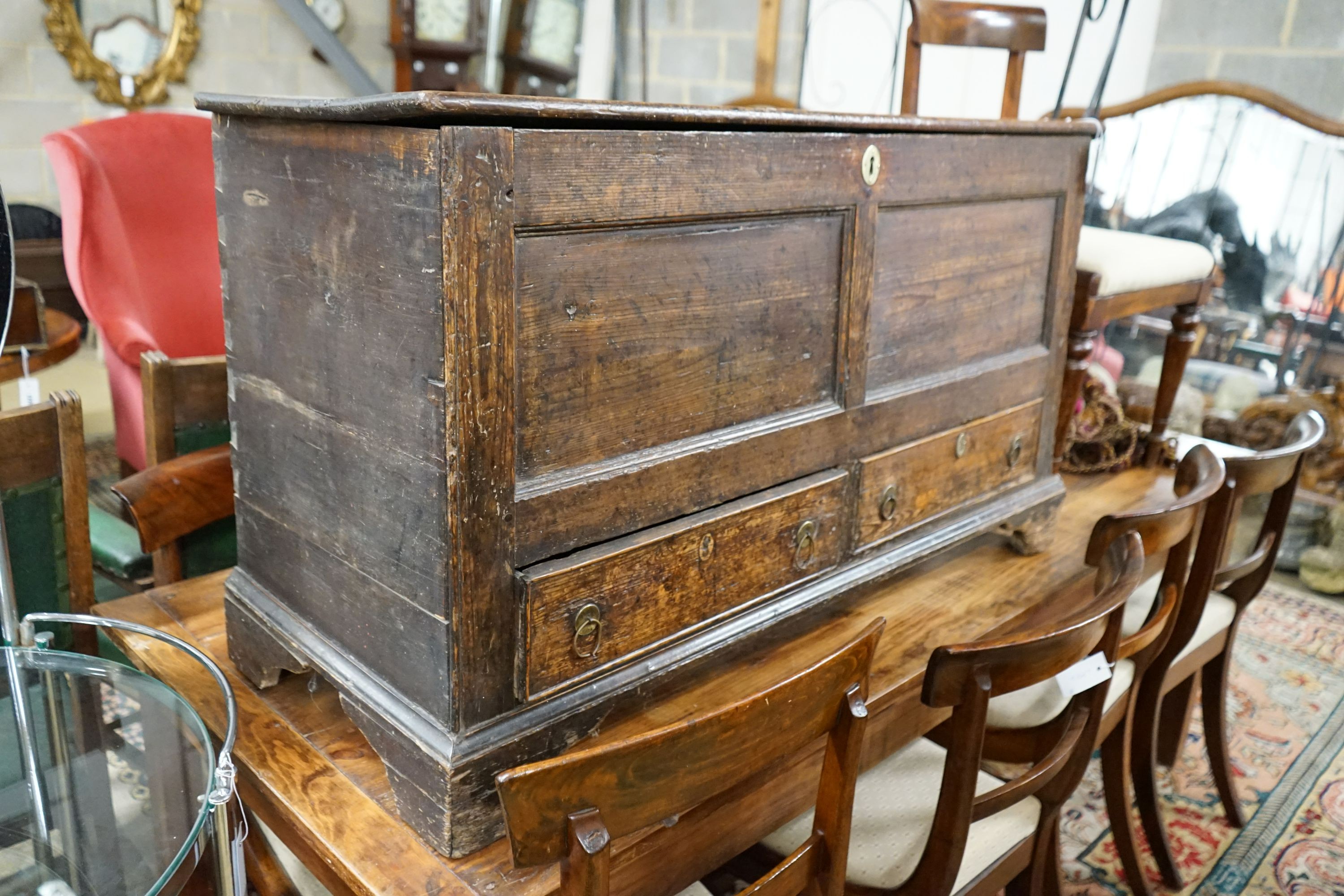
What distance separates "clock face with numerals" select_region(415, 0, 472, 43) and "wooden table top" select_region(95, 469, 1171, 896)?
3971 millimetres

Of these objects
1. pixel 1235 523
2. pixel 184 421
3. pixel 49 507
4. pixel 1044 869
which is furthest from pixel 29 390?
pixel 1235 523

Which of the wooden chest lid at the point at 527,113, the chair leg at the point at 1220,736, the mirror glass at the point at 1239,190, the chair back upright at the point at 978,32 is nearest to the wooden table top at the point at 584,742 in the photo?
the chair leg at the point at 1220,736

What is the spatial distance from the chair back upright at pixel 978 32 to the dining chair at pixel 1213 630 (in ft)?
2.51

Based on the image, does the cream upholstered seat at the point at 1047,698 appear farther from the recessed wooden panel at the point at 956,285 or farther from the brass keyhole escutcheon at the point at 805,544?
the recessed wooden panel at the point at 956,285

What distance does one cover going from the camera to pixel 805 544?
1.45 meters

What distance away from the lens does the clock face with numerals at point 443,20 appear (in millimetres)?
4941

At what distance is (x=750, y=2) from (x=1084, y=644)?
3968 millimetres

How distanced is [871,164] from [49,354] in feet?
7.30

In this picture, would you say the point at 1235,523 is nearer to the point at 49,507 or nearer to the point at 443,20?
the point at 49,507

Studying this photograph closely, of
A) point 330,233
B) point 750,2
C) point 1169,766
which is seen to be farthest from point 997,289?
point 750,2

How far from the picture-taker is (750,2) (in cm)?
454

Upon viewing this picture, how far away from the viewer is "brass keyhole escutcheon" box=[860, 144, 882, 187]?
135 cm

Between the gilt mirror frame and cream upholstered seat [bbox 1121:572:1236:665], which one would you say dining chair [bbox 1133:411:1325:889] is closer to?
cream upholstered seat [bbox 1121:572:1236:665]

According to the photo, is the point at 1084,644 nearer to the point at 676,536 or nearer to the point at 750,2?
the point at 676,536
